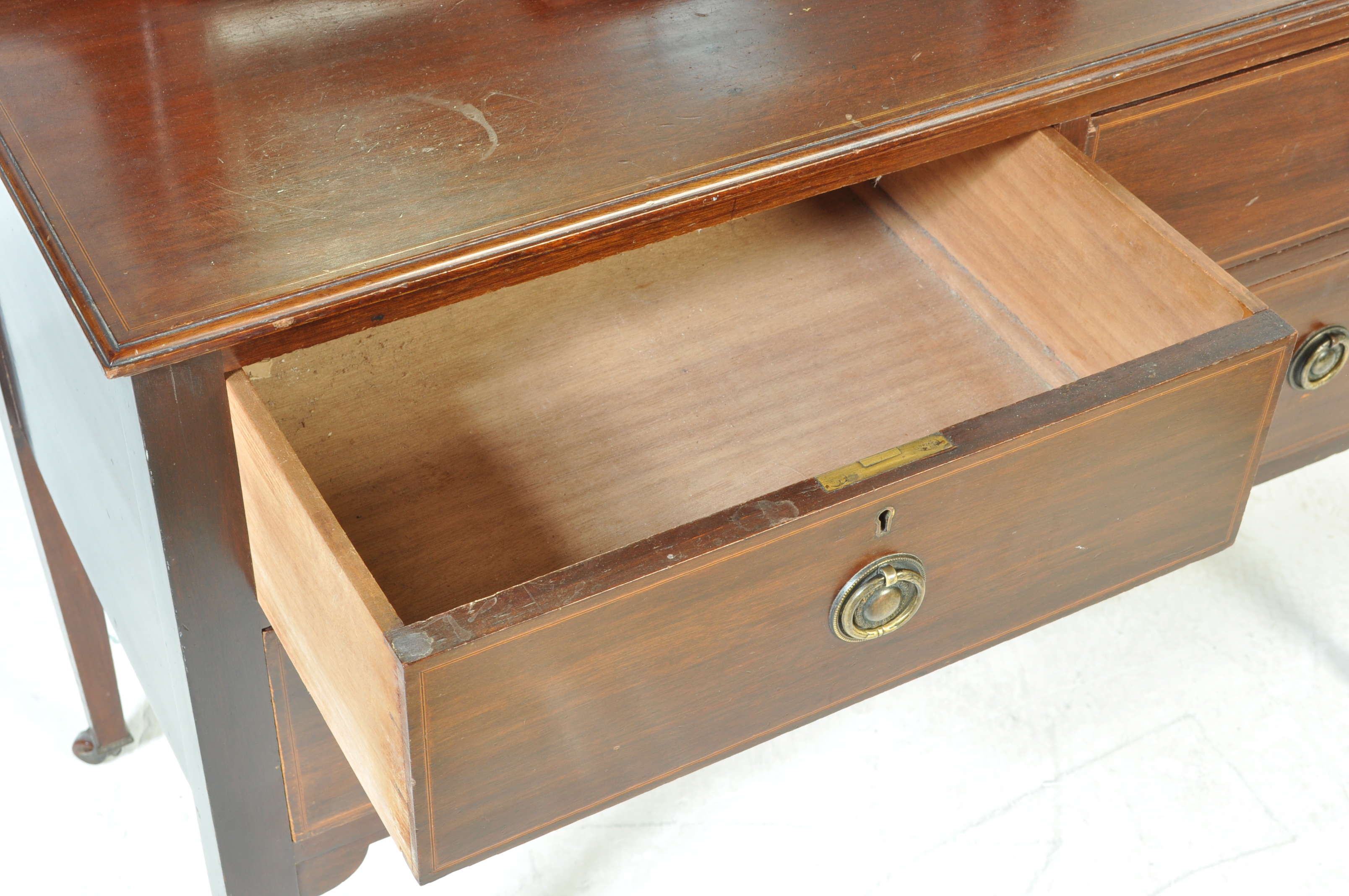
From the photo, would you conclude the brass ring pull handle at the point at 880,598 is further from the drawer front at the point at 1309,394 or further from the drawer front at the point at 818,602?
the drawer front at the point at 1309,394

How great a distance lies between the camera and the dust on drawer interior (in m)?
0.81

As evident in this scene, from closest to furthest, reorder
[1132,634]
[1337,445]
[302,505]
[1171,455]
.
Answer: [302,505], [1171,455], [1337,445], [1132,634]

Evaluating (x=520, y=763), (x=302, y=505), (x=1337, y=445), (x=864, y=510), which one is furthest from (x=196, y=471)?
(x=1337, y=445)

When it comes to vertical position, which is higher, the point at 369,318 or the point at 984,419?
the point at 369,318

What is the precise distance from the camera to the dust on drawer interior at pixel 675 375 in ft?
2.67

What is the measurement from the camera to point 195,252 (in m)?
0.67

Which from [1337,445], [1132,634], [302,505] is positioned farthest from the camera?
[1132,634]

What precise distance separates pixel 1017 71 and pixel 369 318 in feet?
1.41

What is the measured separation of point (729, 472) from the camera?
0.86 meters

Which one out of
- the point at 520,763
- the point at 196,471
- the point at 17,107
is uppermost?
the point at 17,107

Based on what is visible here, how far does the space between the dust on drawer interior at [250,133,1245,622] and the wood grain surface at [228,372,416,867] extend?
0.09m

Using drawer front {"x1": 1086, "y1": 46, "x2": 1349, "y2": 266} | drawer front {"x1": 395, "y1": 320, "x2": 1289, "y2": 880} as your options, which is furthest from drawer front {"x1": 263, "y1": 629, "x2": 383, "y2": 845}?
drawer front {"x1": 1086, "y1": 46, "x2": 1349, "y2": 266}

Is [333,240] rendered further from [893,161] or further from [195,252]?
[893,161]

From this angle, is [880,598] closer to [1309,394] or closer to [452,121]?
[452,121]
